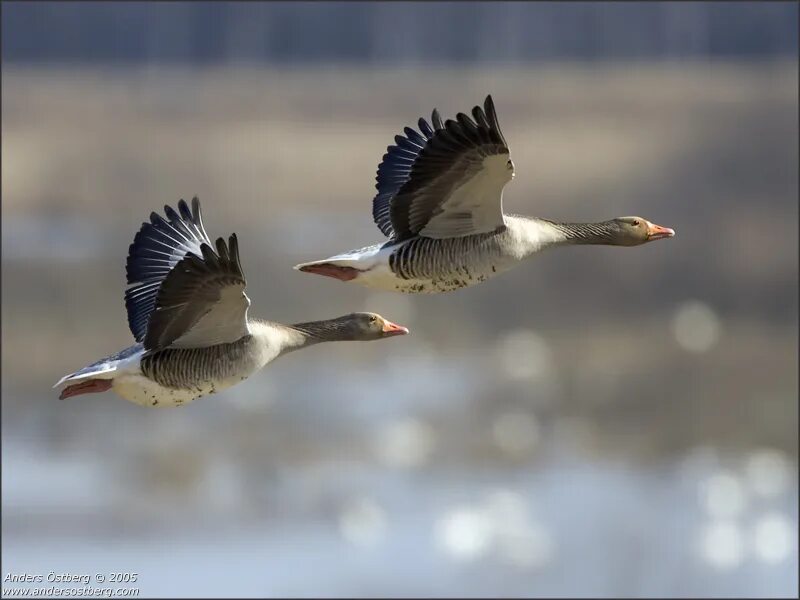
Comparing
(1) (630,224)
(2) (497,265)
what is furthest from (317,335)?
(1) (630,224)

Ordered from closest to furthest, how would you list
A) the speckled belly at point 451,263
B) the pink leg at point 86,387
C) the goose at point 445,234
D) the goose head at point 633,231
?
the pink leg at point 86,387
the goose at point 445,234
the speckled belly at point 451,263
the goose head at point 633,231

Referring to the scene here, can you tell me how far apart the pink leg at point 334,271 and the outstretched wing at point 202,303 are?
0.83 meters

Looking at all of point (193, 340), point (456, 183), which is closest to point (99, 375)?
point (193, 340)

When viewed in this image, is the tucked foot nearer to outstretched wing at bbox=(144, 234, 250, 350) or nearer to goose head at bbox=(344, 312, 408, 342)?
goose head at bbox=(344, 312, 408, 342)

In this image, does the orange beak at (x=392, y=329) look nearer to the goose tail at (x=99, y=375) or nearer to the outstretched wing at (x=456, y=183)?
the outstretched wing at (x=456, y=183)

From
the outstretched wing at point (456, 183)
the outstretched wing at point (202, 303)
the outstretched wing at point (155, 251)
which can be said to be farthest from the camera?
the outstretched wing at point (155, 251)

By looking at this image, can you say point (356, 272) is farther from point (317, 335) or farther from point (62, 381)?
point (62, 381)

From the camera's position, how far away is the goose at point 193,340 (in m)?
12.3

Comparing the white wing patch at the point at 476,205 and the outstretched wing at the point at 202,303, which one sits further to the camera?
the white wing patch at the point at 476,205

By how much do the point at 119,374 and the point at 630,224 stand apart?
4.39 metres

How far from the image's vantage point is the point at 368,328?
14234mm

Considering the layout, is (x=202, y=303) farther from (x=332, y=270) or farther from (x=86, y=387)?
(x=332, y=270)

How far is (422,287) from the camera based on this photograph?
13430 millimetres

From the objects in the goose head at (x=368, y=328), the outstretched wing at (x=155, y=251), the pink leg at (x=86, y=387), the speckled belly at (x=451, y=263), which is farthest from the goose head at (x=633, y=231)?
the pink leg at (x=86, y=387)
